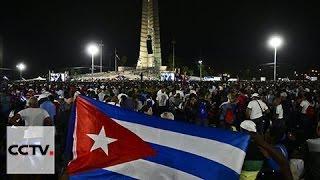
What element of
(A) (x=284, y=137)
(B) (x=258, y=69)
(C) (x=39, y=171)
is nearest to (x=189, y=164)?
(C) (x=39, y=171)

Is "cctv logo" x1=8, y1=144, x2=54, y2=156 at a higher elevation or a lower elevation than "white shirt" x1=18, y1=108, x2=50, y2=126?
lower

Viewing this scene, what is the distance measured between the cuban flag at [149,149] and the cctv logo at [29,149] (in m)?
2.72

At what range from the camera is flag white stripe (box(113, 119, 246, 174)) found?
178 inches

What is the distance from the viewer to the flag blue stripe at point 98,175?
4.62 metres

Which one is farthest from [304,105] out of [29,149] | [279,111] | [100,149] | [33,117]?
[100,149]

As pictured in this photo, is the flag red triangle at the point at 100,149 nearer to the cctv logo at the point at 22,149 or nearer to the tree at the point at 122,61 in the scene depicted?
the cctv logo at the point at 22,149

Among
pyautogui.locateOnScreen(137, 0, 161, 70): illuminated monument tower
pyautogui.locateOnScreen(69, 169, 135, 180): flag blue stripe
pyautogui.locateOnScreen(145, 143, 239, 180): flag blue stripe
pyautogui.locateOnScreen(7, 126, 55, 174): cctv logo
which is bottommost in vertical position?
pyautogui.locateOnScreen(7, 126, 55, 174): cctv logo

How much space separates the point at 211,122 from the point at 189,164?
9719 millimetres

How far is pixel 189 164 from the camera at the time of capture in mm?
4570

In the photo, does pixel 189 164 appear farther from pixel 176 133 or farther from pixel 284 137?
pixel 284 137

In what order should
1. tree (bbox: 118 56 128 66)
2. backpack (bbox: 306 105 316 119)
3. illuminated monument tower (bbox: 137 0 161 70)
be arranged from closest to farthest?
backpack (bbox: 306 105 316 119) → illuminated monument tower (bbox: 137 0 161 70) → tree (bbox: 118 56 128 66)

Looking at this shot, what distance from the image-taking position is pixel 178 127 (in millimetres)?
4695

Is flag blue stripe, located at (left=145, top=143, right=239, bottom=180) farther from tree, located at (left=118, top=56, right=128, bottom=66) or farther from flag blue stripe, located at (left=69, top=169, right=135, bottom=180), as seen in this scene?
tree, located at (left=118, top=56, right=128, bottom=66)

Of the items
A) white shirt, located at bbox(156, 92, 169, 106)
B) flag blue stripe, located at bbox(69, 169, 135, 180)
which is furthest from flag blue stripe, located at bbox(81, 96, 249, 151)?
A: white shirt, located at bbox(156, 92, 169, 106)
